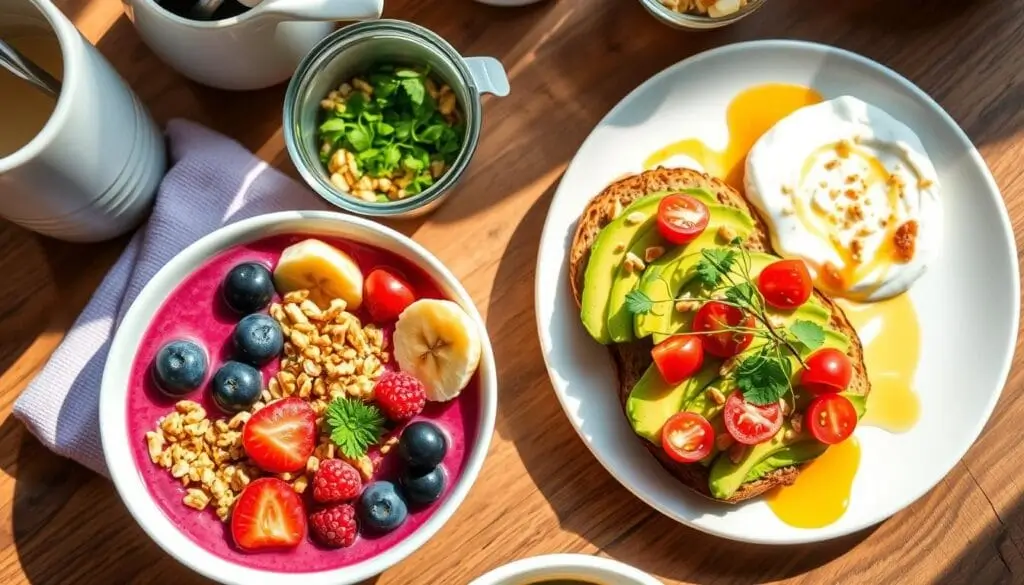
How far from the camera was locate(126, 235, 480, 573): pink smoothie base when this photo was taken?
1439 mm

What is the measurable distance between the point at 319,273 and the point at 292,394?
→ 0.18 meters

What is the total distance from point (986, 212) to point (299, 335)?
108cm

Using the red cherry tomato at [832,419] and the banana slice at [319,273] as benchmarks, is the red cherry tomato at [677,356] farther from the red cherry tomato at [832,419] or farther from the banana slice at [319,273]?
the banana slice at [319,273]

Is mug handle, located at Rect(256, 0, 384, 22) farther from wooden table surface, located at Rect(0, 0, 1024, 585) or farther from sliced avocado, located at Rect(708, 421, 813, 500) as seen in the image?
sliced avocado, located at Rect(708, 421, 813, 500)

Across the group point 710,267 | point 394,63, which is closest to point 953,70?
point 710,267

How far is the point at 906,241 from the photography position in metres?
1.61

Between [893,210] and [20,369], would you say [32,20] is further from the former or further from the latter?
[893,210]

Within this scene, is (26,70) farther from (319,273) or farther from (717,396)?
(717,396)

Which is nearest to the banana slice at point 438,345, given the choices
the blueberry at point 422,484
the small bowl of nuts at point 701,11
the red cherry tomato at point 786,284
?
the blueberry at point 422,484

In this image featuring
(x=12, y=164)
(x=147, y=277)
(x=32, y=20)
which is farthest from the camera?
(x=147, y=277)

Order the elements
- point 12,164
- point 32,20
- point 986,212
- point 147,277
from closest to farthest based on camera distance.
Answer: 1. point 12,164
2. point 32,20
3. point 147,277
4. point 986,212

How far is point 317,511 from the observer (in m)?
1.45

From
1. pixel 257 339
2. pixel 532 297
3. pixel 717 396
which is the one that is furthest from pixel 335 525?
pixel 717 396

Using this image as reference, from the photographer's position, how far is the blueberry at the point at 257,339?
1.43 metres
